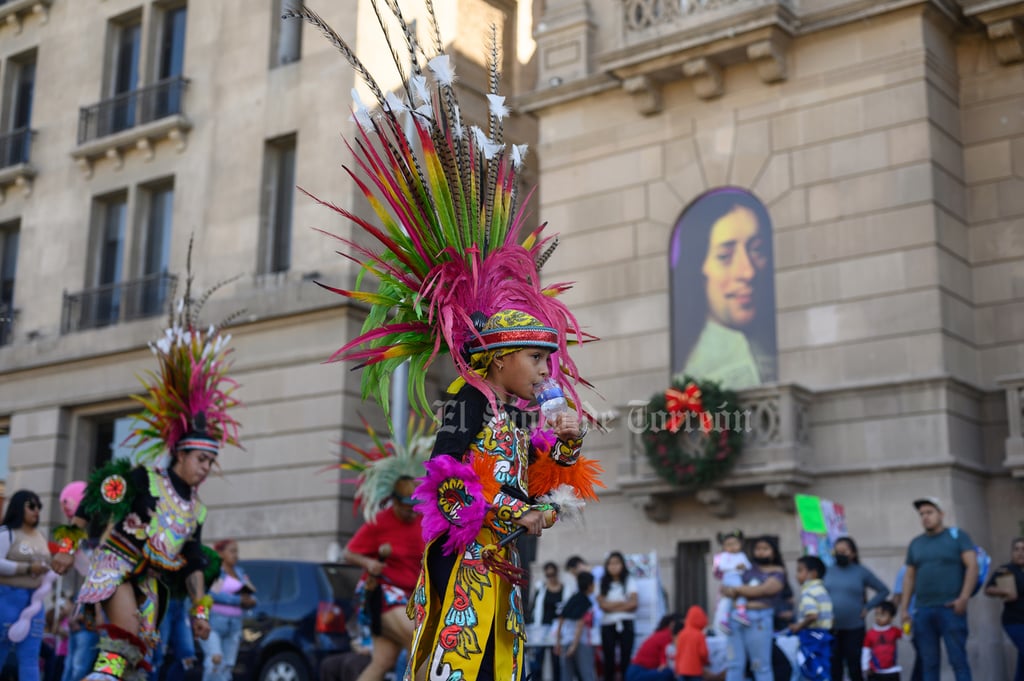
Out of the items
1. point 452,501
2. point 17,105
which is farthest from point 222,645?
point 17,105

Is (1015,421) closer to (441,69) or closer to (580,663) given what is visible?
(580,663)

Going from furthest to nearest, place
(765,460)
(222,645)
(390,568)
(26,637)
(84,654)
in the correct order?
(765,460), (222,645), (26,637), (390,568), (84,654)

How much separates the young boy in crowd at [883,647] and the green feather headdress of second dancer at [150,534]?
277 inches

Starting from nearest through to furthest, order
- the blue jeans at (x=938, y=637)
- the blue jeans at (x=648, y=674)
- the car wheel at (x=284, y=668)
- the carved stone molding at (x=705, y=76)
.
→ the blue jeans at (x=938, y=637)
the blue jeans at (x=648, y=674)
the car wheel at (x=284, y=668)
the carved stone molding at (x=705, y=76)

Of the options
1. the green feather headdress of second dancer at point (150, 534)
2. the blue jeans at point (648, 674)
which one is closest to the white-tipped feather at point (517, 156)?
the green feather headdress of second dancer at point (150, 534)

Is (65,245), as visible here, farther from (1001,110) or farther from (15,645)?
(1001,110)

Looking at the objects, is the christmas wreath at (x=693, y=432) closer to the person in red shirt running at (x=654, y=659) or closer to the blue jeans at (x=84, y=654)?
the person in red shirt running at (x=654, y=659)

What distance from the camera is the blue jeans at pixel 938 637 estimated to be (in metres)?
12.2

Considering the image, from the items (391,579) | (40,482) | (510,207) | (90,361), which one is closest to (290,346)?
(90,361)

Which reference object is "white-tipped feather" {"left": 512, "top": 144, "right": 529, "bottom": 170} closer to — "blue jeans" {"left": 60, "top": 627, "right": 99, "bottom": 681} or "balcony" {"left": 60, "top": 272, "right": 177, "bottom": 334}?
"blue jeans" {"left": 60, "top": 627, "right": 99, "bottom": 681}

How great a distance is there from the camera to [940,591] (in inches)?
487

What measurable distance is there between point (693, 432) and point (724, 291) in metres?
2.34

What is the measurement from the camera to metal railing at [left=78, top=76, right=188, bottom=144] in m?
26.0

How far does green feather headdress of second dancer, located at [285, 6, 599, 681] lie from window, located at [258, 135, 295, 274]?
17.4 meters
